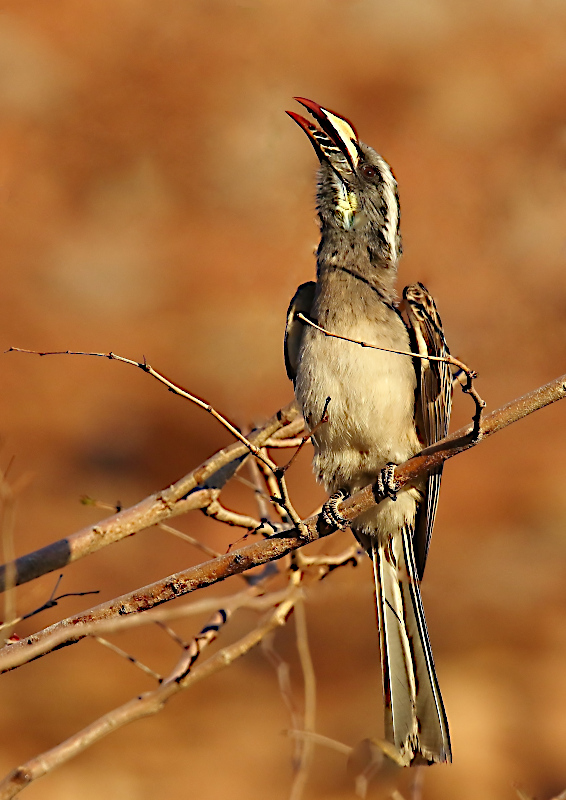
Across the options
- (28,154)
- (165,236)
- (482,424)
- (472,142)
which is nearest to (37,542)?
(165,236)

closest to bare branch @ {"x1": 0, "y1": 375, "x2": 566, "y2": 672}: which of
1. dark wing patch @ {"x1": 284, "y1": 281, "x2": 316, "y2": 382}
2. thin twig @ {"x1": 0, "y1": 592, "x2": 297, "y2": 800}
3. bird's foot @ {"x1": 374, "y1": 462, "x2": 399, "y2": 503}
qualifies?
bird's foot @ {"x1": 374, "y1": 462, "x2": 399, "y2": 503}

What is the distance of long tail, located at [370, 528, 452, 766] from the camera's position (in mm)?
3590

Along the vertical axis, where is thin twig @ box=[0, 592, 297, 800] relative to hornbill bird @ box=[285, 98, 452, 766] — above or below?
below

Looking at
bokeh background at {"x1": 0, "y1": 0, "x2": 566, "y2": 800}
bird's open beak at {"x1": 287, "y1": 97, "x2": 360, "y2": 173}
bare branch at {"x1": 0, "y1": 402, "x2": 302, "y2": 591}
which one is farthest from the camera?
bokeh background at {"x1": 0, "y1": 0, "x2": 566, "y2": 800}

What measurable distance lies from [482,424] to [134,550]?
22.8ft

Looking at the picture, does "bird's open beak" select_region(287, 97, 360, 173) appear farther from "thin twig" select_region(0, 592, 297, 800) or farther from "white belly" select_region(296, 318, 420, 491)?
"thin twig" select_region(0, 592, 297, 800)

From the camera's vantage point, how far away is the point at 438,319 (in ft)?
13.2

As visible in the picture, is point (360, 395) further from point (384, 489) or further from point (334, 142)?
point (334, 142)

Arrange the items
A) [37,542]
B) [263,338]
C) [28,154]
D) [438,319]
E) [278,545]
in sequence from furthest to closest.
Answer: [28,154], [263,338], [37,542], [438,319], [278,545]

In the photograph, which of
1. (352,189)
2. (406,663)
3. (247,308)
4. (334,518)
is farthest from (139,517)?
(247,308)

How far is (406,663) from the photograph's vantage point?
381cm

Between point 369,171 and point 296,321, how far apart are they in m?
0.80

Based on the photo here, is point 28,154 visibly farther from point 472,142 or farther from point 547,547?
point 547,547

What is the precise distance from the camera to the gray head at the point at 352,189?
4105 millimetres
